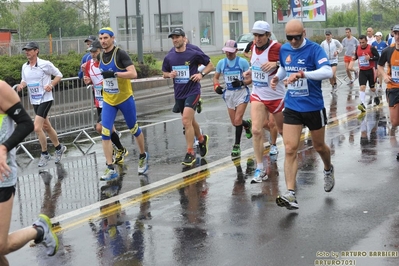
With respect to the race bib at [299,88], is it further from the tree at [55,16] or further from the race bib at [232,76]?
the tree at [55,16]

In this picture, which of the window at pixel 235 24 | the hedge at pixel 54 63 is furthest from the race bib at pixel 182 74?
the window at pixel 235 24

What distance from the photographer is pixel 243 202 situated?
875 centimetres

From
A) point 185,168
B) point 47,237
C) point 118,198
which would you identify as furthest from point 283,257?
point 185,168

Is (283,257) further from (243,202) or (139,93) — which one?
(139,93)

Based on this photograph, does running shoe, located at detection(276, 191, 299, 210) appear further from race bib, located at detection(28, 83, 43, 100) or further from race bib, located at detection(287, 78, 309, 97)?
race bib, located at detection(28, 83, 43, 100)

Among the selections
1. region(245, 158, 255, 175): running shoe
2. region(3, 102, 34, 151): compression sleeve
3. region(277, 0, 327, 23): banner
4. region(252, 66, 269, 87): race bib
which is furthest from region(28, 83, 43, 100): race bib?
region(277, 0, 327, 23): banner

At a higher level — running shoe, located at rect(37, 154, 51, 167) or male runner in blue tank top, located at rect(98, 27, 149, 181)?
male runner in blue tank top, located at rect(98, 27, 149, 181)

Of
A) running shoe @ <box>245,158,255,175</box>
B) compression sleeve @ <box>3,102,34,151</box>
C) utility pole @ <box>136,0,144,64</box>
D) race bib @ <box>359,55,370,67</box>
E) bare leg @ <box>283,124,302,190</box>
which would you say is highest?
utility pole @ <box>136,0,144,64</box>

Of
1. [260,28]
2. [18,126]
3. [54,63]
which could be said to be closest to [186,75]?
[260,28]

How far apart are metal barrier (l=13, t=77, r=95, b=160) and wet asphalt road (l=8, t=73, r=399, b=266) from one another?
1.22m

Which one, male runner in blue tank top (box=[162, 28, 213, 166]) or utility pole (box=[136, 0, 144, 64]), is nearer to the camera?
male runner in blue tank top (box=[162, 28, 213, 166])

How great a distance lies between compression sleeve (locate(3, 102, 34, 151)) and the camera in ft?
19.0

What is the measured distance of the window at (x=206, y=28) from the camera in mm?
57312

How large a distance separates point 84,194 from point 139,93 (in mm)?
14787
